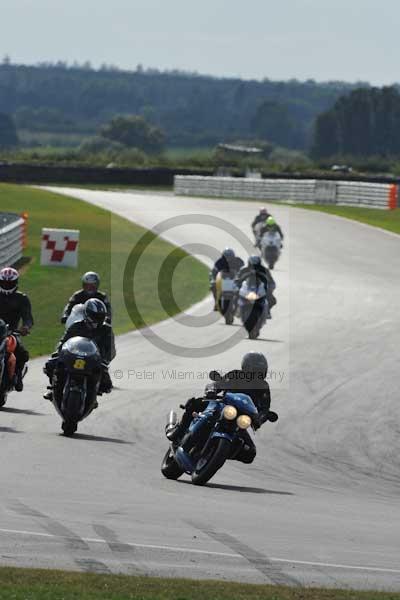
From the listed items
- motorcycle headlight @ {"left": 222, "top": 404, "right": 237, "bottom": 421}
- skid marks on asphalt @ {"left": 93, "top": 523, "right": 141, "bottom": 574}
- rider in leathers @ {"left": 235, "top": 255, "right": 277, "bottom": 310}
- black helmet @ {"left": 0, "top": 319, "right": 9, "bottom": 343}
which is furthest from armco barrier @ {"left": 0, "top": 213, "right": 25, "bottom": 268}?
skid marks on asphalt @ {"left": 93, "top": 523, "right": 141, "bottom": 574}

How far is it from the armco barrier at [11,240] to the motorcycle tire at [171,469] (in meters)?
22.8

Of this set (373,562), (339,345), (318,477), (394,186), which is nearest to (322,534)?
(373,562)

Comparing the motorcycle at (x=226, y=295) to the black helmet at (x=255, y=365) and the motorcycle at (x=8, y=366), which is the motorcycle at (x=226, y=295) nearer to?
the motorcycle at (x=8, y=366)

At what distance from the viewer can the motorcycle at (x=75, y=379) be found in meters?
14.9

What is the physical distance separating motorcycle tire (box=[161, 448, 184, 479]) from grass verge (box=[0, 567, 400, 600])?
13.9 ft

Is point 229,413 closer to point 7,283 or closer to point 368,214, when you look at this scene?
point 7,283

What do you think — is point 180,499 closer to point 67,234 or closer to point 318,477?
point 318,477

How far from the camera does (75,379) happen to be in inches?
589

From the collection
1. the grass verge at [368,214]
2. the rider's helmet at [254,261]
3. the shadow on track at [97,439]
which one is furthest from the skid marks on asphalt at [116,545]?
the grass verge at [368,214]

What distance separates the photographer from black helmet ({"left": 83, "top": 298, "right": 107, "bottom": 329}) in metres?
15.6

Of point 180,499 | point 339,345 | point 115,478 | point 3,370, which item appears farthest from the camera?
point 339,345

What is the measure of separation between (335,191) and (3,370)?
55.5 meters

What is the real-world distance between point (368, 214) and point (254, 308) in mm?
39021

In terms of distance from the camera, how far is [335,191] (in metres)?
70.8
